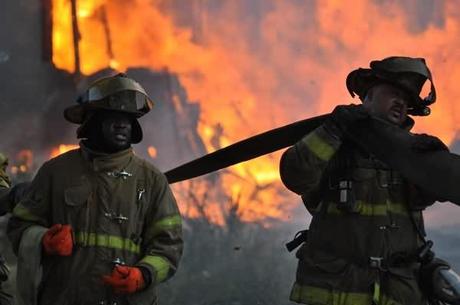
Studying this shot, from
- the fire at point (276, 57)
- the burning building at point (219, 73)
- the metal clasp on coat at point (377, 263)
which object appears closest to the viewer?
the metal clasp on coat at point (377, 263)

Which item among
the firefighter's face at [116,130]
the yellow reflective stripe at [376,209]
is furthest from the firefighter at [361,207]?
the firefighter's face at [116,130]

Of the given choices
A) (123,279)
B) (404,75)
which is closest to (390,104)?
(404,75)

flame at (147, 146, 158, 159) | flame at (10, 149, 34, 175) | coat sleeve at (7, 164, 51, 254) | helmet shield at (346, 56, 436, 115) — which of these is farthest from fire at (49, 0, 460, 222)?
coat sleeve at (7, 164, 51, 254)

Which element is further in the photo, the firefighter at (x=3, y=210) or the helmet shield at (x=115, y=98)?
the firefighter at (x=3, y=210)

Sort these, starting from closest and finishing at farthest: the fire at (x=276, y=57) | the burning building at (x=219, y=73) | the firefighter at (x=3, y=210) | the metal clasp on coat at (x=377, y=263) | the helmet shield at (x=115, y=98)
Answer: the metal clasp on coat at (x=377, y=263) → the helmet shield at (x=115, y=98) → the firefighter at (x=3, y=210) → the fire at (x=276, y=57) → the burning building at (x=219, y=73)

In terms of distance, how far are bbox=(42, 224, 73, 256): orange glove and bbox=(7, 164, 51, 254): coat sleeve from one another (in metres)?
0.22

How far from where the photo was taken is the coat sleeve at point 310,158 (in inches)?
113

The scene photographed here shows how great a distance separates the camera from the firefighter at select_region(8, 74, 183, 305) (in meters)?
3.08

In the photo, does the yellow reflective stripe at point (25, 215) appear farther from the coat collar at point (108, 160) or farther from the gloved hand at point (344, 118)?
the gloved hand at point (344, 118)

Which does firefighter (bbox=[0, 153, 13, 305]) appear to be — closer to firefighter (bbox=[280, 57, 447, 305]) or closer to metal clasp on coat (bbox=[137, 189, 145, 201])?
metal clasp on coat (bbox=[137, 189, 145, 201])

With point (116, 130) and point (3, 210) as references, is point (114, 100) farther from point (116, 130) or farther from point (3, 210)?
point (3, 210)

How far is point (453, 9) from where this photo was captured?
802 centimetres

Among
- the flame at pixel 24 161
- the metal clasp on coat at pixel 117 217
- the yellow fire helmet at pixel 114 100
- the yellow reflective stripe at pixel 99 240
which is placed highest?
the flame at pixel 24 161

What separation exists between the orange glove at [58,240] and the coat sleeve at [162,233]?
0.37m
